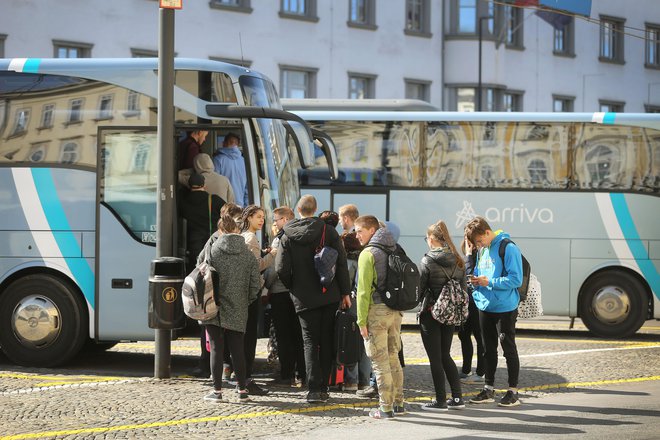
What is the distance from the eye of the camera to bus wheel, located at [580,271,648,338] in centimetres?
1905

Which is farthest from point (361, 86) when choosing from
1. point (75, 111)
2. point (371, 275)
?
point (371, 275)

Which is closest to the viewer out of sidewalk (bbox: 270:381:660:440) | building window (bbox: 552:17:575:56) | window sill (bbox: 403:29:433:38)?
sidewalk (bbox: 270:381:660:440)

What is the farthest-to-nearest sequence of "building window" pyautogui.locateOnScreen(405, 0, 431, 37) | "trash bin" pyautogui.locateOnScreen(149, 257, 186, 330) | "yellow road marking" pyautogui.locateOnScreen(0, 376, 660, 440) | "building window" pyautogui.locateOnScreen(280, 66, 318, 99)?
"building window" pyautogui.locateOnScreen(405, 0, 431, 37) < "building window" pyautogui.locateOnScreen(280, 66, 318, 99) < "trash bin" pyautogui.locateOnScreen(149, 257, 186, 330) < "yellow road marking" pyautogui.locateOnScreen(0, 376, 660, 440)

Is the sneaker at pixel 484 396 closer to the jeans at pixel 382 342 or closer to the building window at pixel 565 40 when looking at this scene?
the jeans at pixel 382 342

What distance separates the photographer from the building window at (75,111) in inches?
540

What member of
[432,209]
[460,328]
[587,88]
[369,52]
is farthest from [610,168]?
[587,88]

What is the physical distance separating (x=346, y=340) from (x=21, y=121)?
498 centimetres

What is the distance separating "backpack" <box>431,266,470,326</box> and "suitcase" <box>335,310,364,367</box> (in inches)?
28.8

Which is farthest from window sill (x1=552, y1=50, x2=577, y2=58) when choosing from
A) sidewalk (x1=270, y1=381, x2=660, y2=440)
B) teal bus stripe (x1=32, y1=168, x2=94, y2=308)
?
sidewalk (x1=270, y1=381, x2=660, y2=440)

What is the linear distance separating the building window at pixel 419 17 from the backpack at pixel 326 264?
31.0 m

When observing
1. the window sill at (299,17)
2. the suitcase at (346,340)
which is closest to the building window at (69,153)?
the suitcase at (346,340)

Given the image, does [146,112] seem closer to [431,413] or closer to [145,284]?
[145,284]

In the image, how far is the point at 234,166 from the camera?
1343cm

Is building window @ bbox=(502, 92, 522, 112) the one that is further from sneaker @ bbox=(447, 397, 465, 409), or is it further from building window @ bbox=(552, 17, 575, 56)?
sneaker @ bbox=(447, 397, 465, 409)
